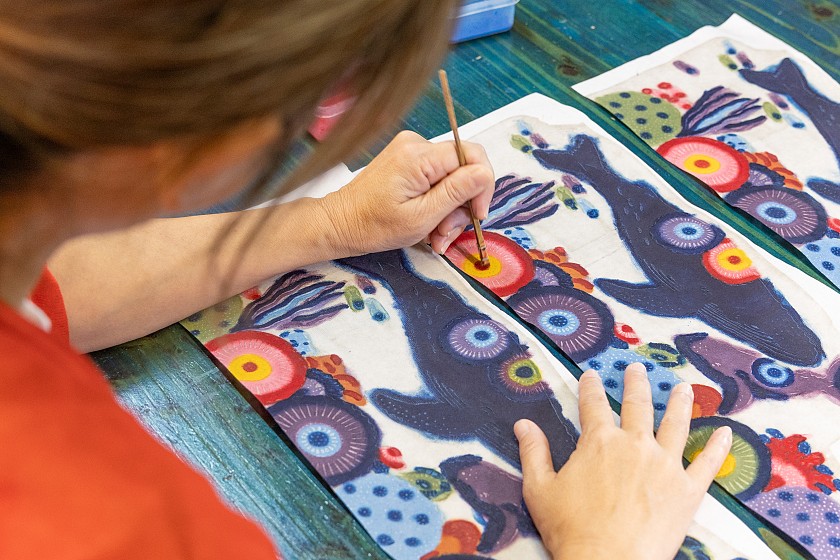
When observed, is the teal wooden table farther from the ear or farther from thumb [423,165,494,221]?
the ear

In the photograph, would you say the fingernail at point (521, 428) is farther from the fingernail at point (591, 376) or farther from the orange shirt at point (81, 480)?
the orange shirt at point (81, 480)

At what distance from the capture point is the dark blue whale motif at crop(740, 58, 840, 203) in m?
1.17

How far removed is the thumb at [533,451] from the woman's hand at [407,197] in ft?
0.85

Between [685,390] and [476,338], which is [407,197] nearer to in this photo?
[476,338]

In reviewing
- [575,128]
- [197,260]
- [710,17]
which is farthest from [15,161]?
[710,17]

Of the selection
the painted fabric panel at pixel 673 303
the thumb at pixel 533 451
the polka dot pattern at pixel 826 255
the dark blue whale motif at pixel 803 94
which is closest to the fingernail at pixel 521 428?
the thumb at pixel 533 451

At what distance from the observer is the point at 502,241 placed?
1.04 meters

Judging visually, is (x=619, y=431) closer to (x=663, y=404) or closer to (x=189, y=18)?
(x=663, y=404)

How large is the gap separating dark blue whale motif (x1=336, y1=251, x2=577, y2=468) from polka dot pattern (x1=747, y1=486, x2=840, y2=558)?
182 millimetres

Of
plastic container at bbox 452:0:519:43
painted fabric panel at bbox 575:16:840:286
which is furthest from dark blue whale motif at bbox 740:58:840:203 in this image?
plastic container at bbox 452:0:519:43

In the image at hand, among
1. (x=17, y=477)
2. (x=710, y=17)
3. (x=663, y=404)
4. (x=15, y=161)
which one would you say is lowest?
(x=663, y=404)

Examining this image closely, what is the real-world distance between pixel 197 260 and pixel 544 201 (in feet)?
1.34

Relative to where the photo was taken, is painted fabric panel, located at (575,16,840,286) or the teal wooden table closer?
the teal wooden table

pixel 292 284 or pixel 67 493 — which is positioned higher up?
pixel 67 493
